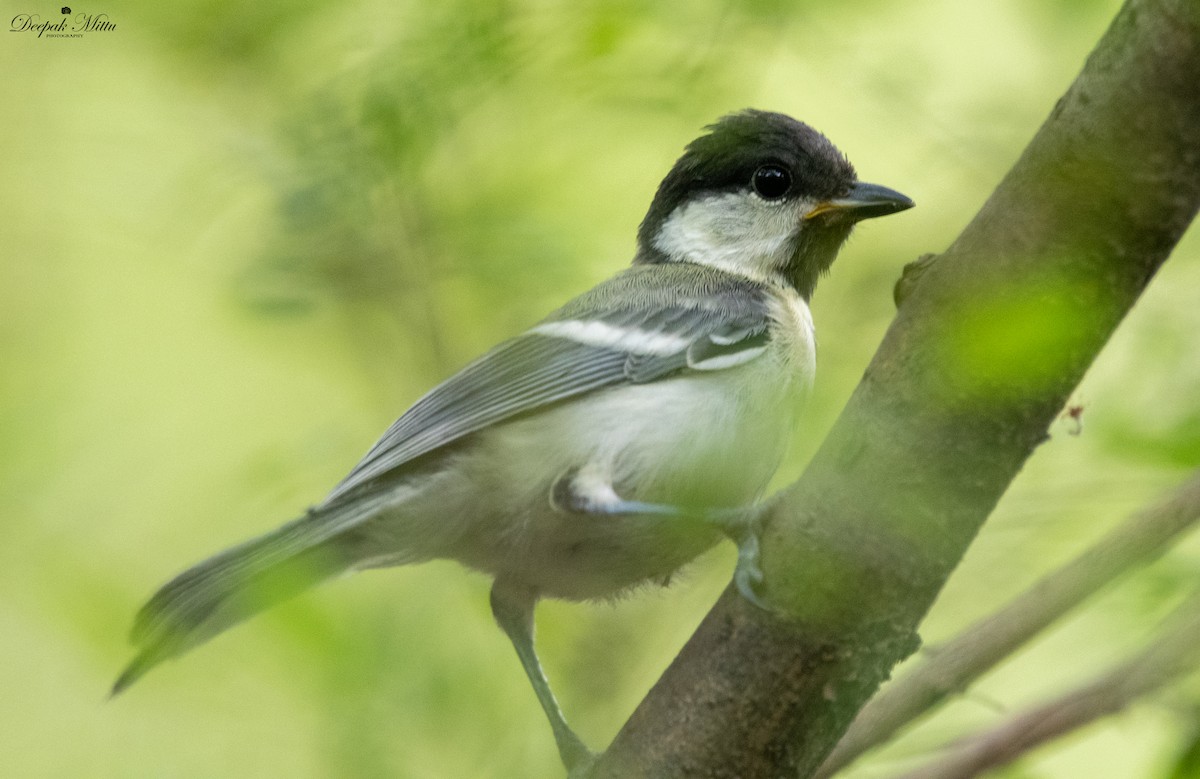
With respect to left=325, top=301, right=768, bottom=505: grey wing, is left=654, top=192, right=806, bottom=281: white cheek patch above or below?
above

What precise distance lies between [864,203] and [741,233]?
12.1 inches

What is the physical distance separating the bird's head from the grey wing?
0.41 m

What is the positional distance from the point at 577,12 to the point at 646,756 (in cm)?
136

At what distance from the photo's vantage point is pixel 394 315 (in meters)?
3.29

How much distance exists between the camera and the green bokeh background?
178 cm

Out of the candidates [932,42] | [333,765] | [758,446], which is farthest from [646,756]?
[932,42]

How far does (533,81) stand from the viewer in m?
2.41

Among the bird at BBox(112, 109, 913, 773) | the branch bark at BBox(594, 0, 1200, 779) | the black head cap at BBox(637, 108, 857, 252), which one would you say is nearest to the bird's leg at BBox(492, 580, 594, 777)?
the bird at BBox(112, 109, 913, 773)

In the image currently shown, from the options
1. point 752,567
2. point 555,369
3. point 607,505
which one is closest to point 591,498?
point 607,505

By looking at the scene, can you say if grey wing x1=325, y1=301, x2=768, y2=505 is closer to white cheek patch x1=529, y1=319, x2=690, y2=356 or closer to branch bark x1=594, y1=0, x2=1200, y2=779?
white cheek patch x1=529, y1=319, x2=690, y2=356

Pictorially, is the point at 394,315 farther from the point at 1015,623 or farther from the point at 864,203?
the point at 1015,623

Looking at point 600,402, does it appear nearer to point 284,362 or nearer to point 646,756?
point 646,756

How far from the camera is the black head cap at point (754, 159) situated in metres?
2.97

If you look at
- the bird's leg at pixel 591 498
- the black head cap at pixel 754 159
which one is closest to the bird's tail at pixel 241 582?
the bird's leg at pixel 591 498
